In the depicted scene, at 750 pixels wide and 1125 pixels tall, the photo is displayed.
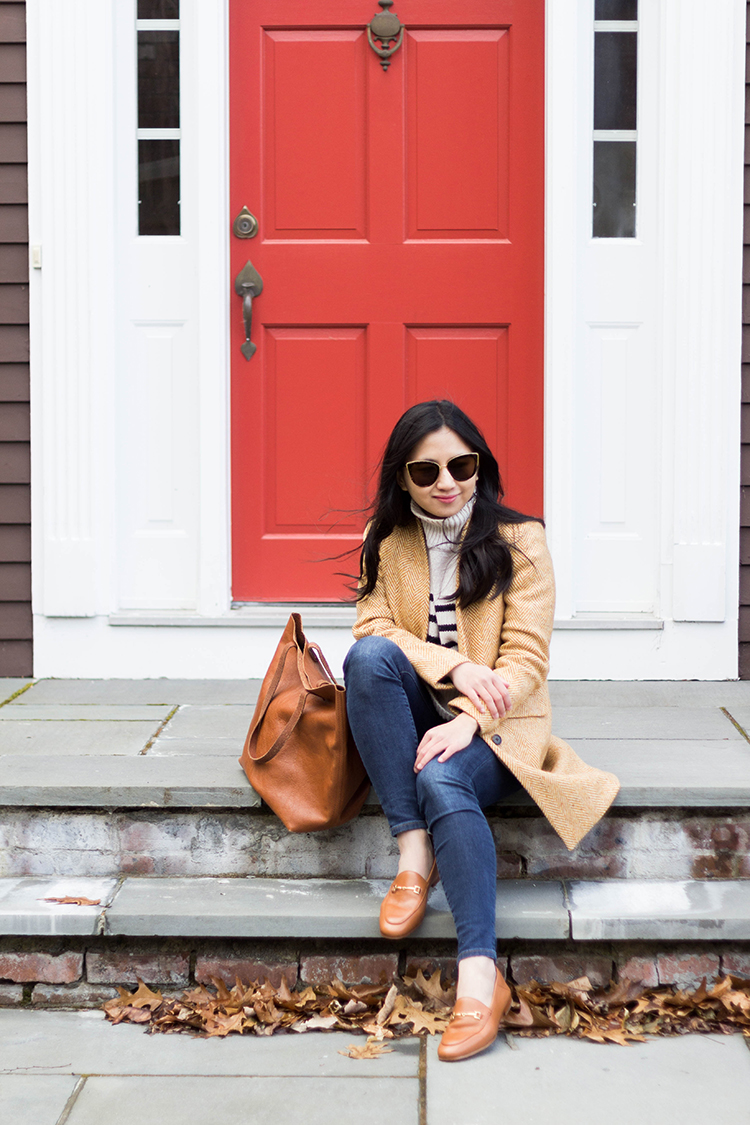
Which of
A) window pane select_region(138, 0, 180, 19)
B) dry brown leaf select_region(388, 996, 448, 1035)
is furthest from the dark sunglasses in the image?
window pane select_region(138, 0, 180, 19)

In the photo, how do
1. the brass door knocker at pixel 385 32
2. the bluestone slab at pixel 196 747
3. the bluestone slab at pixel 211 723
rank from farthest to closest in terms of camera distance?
1. the brass door knocker at pixel 385 32
2. the bluestone slab at pixel 211 723
3. the bluestone slab at pixel 196 747

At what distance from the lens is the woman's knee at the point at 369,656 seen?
2.18 m

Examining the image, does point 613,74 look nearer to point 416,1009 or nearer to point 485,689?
point 485,689

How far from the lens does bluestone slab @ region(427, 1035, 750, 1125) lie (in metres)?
1.77

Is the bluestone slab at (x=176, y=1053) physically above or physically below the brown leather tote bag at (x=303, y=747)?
below

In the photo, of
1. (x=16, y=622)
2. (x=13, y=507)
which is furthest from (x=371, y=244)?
(x=16, y=622)

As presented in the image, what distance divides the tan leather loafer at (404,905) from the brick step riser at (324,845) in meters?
0.21

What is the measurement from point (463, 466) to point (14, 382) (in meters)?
1.79

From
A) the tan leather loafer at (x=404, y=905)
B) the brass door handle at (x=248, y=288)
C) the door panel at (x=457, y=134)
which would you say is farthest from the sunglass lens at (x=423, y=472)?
the door panel at (x=457, y=134)

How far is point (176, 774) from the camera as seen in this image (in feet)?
7.93

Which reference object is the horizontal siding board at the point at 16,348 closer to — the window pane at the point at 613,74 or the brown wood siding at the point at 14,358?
the brown wood siding at the point at 14,358

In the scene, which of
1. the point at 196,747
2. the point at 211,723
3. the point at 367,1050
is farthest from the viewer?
the point at 211,723

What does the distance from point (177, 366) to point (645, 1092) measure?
244cm

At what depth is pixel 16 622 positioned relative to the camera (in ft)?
11.4
